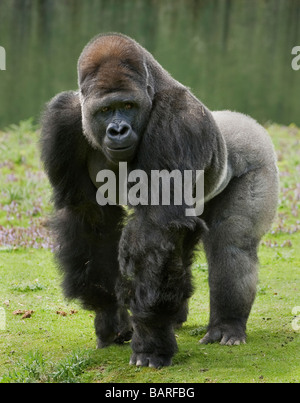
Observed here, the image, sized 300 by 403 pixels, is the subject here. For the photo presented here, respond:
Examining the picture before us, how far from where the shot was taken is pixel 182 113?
4.20m

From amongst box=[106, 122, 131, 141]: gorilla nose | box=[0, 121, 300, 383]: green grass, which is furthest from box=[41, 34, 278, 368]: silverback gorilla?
box=[0, 121, 300, 383]: green grass

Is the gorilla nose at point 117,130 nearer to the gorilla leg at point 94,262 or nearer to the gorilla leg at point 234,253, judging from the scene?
the gorilla leg at point 94,262

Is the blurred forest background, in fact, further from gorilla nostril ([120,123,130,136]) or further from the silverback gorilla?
gorilla nostril ([120,123,130,136])

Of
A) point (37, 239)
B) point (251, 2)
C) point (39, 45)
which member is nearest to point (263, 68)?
point (251, 2)

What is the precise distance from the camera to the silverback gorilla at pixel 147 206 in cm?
409

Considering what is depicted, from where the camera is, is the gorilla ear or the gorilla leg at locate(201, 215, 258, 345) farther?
the gorilla leg at locate(201, 215, 258, 345)

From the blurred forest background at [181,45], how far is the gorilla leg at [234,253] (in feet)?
39.2

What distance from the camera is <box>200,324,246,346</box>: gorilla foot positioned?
15.6ft

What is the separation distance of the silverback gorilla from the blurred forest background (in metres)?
12.0

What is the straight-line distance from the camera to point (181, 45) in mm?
22688

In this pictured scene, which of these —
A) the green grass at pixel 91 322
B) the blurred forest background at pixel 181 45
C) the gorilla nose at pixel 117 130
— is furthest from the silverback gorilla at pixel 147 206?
the blurred forest background at pixel 181 45

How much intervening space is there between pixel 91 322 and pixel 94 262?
0.92 metres

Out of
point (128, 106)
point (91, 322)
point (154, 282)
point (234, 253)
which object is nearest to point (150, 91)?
point (128, 106)

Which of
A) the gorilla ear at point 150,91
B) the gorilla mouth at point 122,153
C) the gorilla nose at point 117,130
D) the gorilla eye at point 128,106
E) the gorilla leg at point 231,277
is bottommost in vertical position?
the gorilla leg at point 231,277
